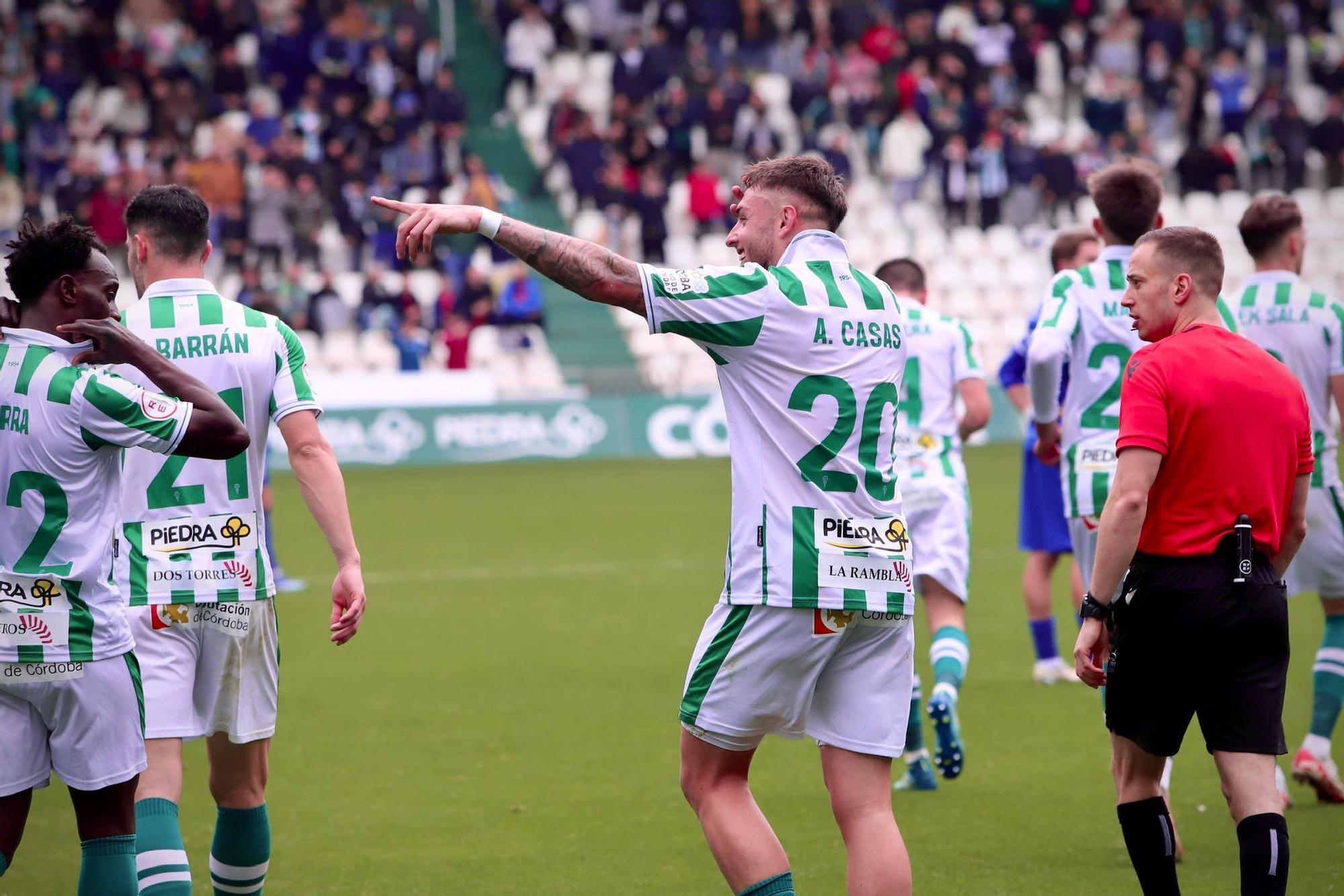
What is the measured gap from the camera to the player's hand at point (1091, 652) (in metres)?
4.43

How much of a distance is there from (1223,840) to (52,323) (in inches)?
181

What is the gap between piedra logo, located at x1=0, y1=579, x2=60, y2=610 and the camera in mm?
4008

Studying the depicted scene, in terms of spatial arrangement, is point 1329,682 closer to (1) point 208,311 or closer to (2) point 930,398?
(2) point 930,398

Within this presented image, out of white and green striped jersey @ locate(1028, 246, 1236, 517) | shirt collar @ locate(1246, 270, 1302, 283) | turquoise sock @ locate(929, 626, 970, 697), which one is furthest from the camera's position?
turquoise sock @ locate(929, 626, 970, 697)

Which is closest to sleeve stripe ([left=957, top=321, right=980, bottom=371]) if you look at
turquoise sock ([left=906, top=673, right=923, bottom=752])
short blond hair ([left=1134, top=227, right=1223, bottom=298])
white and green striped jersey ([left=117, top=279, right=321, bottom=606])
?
turquoise sock ([left=906, top=673, right=923, bottom=752])

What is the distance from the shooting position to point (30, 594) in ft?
13.2

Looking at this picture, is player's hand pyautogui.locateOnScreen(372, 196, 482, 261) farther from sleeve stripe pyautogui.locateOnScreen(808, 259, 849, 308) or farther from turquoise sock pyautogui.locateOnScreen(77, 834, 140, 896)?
turquoise sock pyautogui.locateOnScreen(77, 834, 140, 896)

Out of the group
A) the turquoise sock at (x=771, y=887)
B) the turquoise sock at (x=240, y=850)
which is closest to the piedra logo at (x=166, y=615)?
the turquoise sock at (x=240, y=850)

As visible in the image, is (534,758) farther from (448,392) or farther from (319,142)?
(319,142)

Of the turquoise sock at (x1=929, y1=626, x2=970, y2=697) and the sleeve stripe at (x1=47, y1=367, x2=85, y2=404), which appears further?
the turquoise sock at (x1=929, y1=626, x2=970, y2=697)

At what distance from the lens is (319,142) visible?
26406mm

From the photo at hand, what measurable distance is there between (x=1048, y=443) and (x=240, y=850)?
3478mm

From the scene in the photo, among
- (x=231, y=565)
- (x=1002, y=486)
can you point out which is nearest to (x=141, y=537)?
(x=231, y=565)

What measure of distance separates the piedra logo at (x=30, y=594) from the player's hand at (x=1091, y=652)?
2.74 m
